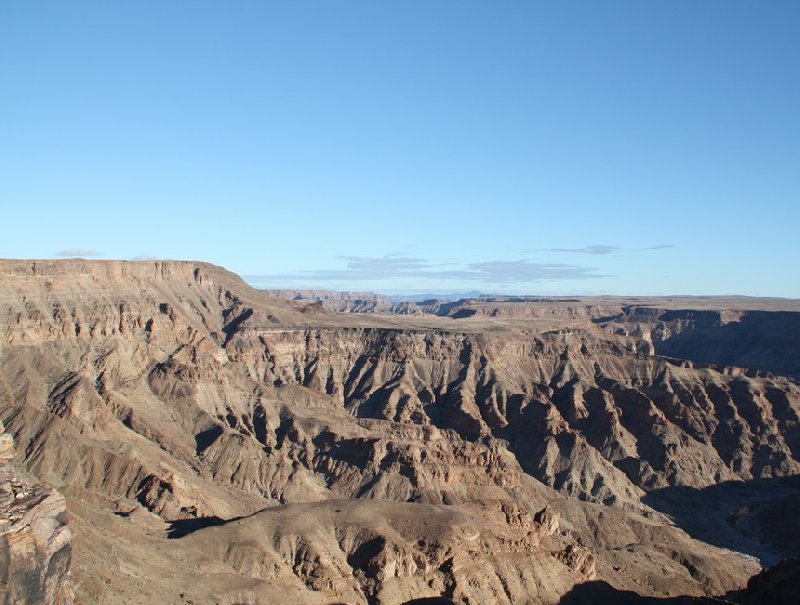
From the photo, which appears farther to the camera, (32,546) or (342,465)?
(342,465)

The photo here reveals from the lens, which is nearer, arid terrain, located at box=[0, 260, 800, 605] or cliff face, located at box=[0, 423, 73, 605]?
cliff face, located at box=[0, 423, 73, 605]

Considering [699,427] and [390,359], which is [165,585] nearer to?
[390,359]

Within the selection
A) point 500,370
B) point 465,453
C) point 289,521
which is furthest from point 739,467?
point 289,521

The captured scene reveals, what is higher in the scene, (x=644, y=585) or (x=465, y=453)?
(x=465, y=453)

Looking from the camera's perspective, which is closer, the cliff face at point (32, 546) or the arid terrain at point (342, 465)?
the cliff face at point (32, 546)
